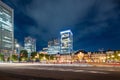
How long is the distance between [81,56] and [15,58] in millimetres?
58724

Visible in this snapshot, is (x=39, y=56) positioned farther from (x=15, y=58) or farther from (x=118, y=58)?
(x=118, y=58)

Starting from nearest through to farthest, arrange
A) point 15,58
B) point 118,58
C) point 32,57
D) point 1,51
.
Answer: point 118,58
point 15,58
point 32,57
point 1,51

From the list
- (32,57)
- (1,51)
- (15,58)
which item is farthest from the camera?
(1,51)

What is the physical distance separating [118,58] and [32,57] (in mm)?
75040

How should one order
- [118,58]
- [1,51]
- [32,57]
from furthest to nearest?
[1,51], [32,57], [118,58]

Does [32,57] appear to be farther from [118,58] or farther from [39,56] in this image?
[118,58]

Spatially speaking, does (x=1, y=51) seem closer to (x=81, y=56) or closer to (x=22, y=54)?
(x=22, y=54)

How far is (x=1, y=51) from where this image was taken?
199875 mm

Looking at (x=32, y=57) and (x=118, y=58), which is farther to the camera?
(x=32, y=57)

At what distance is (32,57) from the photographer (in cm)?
16888

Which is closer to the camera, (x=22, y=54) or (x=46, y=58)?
(x=22, y=54)

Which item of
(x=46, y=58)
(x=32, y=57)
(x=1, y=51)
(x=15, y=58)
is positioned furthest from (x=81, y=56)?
(x=1, y=51)

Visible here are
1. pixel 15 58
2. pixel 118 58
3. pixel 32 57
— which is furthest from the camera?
pixel 32 57

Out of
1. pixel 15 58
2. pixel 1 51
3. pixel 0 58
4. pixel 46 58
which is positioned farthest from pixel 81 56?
pixel 1 51
